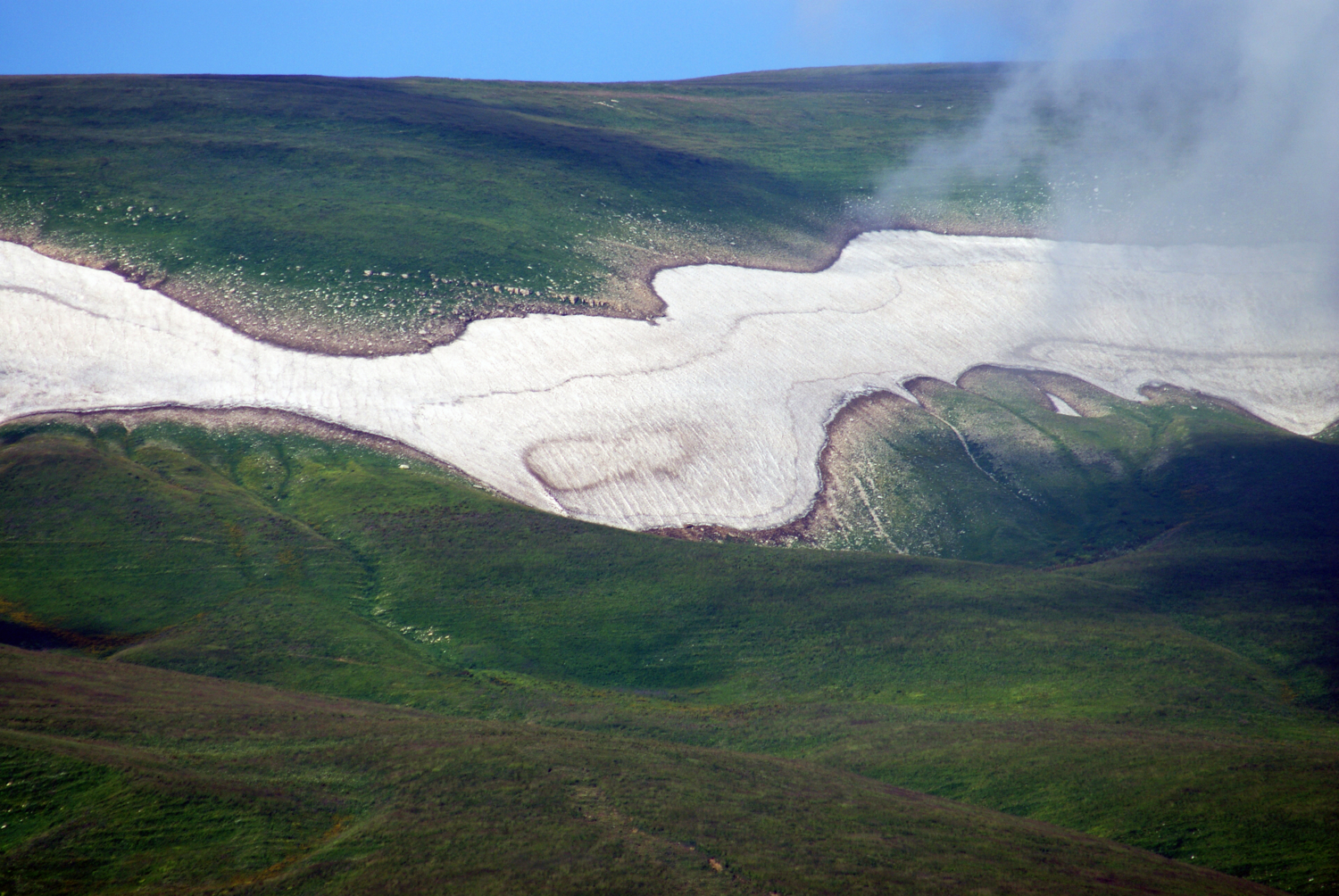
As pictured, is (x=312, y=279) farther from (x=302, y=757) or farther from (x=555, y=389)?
(x=302, y=757)

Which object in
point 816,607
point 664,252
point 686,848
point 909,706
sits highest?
point 664,252

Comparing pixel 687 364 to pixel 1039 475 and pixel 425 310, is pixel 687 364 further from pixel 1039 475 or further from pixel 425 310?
pixel 1039 475

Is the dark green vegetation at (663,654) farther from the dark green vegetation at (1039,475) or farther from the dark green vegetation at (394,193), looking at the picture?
the dark green vegetation at (394,193)

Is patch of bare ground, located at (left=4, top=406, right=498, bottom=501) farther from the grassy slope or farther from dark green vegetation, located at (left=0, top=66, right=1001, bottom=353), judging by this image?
the grassy slope

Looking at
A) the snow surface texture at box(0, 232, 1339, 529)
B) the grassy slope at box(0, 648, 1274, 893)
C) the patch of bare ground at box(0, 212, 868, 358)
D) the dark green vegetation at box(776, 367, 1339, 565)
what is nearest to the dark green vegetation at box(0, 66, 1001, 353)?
the patch of bare ground at box(0, 212, 868, 358)

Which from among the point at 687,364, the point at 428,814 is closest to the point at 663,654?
the point at 428,814

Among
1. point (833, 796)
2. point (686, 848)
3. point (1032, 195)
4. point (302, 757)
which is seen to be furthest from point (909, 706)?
point (1032, 195)
